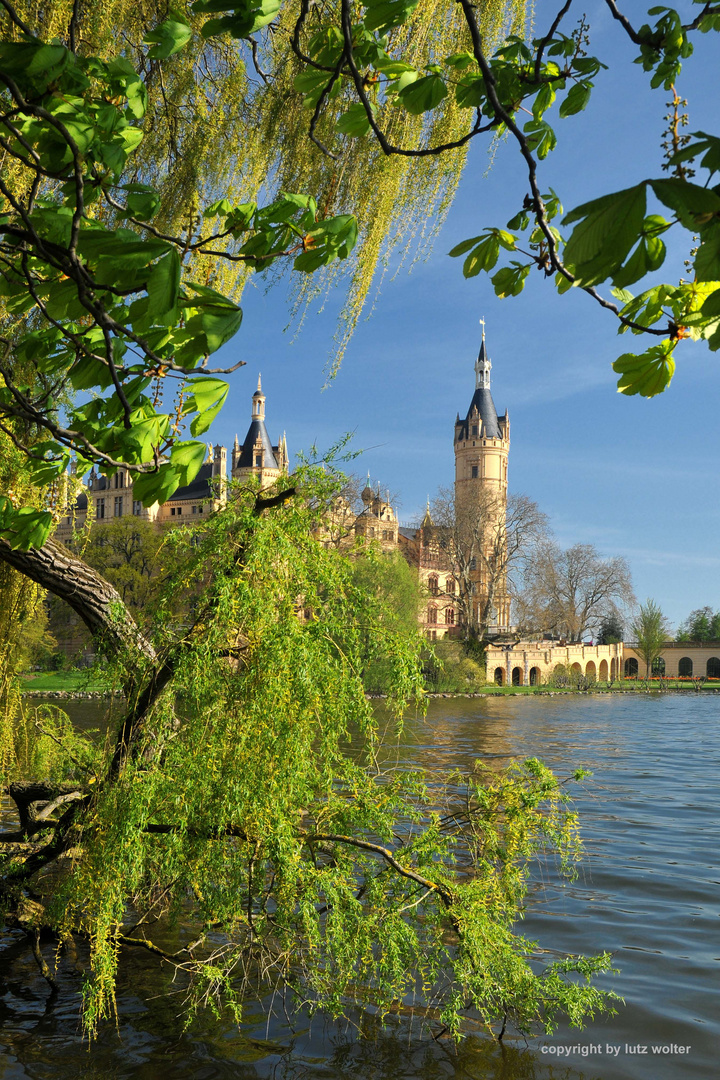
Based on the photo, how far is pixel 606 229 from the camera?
0.92 m

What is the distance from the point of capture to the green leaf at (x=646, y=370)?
144 cm

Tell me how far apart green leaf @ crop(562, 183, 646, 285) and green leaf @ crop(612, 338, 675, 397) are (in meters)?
0.51

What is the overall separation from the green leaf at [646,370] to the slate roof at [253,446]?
6174 centimetres

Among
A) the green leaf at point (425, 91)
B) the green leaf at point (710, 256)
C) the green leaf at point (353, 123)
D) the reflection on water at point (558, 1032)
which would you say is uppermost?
the green leaf at point (353, 123)

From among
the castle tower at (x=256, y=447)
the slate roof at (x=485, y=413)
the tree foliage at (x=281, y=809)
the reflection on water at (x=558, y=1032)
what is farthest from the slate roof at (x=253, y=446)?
the tree foliage at (x=281, y=809)

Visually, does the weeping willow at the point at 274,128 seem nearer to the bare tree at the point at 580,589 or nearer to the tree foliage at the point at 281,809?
the tree foliage at the point at 281,809

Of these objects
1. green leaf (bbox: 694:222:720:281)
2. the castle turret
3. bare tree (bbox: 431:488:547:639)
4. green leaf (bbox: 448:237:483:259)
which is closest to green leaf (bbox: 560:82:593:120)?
green leaf (bbox: 448:237:483:259)

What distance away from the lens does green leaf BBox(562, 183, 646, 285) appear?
89cm

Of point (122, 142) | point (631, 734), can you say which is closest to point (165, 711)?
point (122, 142)

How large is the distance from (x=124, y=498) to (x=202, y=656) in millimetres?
69827

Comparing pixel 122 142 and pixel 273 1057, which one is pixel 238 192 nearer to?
pixel 122 142

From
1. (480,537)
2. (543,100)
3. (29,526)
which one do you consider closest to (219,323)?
(543,100)

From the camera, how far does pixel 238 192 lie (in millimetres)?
5062

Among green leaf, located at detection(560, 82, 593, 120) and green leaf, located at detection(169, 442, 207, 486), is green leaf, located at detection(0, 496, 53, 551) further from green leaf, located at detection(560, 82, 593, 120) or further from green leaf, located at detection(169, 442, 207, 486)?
green leaf, located at detection(560, 82, 593, 120)
